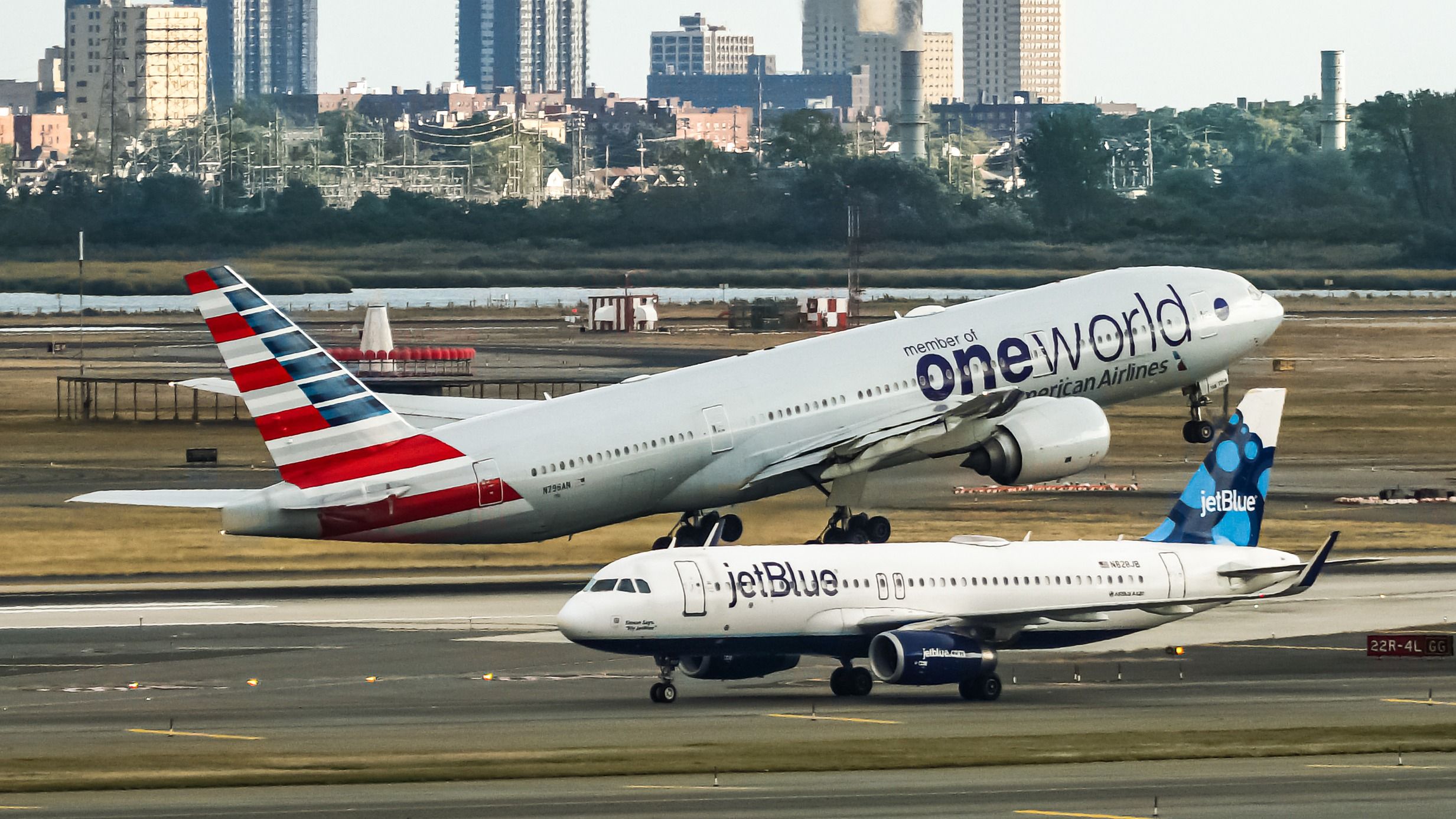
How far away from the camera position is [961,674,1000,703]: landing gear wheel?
49031 mm

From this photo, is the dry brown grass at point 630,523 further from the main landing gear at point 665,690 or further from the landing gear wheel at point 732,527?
the main landing gear at point 665,690

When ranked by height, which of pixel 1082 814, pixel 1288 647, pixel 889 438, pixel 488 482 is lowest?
pixel 1288 647

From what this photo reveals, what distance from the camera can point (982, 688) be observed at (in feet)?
161

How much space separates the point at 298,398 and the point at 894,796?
18.9 meters

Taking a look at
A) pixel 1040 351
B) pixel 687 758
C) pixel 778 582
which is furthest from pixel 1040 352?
pixel 687 758

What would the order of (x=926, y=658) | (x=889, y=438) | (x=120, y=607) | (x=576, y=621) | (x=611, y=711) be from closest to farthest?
(x=576, y=621), (x=611, y=711), (x=926, y=658), (x=889, y=438), (x=120, y=607)

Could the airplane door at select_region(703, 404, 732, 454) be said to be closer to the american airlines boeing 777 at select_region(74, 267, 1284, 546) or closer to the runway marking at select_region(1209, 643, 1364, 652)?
the american airlines boeing 777 at select_region(74, 267, 1284, 546)

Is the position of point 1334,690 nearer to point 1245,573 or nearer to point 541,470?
point 1245,573

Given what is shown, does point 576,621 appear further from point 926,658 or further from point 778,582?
point 926,658

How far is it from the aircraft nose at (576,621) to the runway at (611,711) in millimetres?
1675

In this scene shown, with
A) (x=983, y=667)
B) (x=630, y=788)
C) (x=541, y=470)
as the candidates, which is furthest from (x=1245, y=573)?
(x=630, y=788)

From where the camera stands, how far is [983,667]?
4884cm

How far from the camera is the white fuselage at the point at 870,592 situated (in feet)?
153

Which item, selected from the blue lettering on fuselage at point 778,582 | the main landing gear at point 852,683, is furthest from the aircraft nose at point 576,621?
the main landing gear at point 852,683
